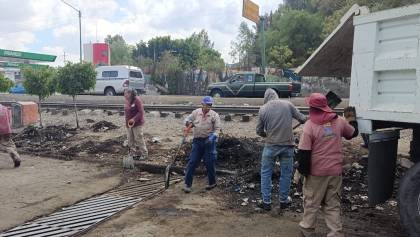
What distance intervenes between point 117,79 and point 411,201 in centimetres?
2583

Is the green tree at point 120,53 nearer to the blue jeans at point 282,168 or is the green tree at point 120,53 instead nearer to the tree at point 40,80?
the tree at point 40,80

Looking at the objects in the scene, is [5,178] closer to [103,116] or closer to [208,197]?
[208,197]

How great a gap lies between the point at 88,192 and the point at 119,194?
524 millimetres

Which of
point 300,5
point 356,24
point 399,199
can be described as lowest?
point 399,199

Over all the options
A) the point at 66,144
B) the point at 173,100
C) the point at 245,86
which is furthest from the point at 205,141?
the point at 173,100

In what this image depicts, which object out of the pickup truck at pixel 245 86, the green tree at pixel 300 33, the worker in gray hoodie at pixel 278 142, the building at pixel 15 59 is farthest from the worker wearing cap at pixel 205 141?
the building at pixel 15 59

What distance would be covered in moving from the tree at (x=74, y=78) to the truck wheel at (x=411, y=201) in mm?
12160

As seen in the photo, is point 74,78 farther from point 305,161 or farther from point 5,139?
point 305,161

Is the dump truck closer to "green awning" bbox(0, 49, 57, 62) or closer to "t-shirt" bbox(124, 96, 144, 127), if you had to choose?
"t-shirt" bbox(124, 96, 144, 127)

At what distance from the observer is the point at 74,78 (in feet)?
48.8

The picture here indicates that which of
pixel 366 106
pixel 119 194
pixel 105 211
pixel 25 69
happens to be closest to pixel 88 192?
pixel 119 194

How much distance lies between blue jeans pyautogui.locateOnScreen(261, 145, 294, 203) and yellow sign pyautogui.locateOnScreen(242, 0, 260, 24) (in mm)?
27024

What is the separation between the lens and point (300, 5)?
240ft

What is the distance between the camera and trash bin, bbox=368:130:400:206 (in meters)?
4.49
